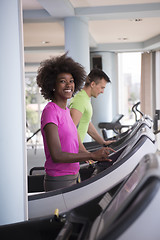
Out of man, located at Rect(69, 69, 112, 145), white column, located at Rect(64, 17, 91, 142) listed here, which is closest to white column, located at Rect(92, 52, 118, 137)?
white column, located at Rect(64, 17, 91, 142)

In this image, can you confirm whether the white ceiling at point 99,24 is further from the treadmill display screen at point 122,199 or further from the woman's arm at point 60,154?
the treadmill display screen at point 122,199

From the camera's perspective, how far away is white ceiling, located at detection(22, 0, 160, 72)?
16.0 feet

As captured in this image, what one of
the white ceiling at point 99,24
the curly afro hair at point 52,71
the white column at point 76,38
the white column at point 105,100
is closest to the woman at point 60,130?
the curly afro hair at point 52,71

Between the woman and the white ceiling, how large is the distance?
8.82 feet

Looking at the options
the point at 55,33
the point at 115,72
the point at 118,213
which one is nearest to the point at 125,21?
the point at 55,33

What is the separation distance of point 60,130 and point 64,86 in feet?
0.85

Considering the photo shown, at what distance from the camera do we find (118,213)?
0.55 metres

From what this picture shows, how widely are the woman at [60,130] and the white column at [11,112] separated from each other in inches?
14.3

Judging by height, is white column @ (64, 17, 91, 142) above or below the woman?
above

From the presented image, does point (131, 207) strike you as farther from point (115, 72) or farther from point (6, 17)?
point (115, 72)

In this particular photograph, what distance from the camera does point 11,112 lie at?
1104mm

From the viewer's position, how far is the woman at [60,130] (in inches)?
58.1

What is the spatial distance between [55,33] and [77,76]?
17.3ft

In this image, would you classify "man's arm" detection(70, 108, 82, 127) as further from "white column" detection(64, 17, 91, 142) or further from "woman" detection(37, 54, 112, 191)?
"white column" detection(64, 17, 91, 142)
